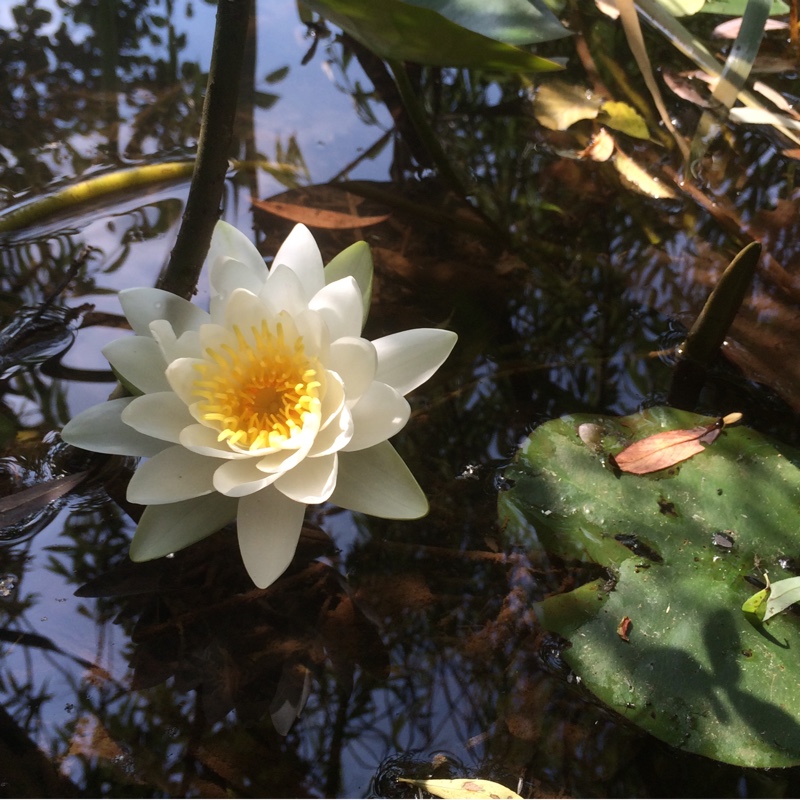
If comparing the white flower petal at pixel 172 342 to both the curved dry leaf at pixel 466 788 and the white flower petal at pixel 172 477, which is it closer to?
the white flower petal at pixel 172 477

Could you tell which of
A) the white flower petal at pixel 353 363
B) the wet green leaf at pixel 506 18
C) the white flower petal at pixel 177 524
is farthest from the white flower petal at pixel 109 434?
the wet green leaf at pixel 506 18

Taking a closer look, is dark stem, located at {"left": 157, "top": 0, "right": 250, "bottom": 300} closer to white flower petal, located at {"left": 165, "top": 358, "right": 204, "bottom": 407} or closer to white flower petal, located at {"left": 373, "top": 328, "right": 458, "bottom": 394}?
white flower petal, located at {"left": 165, "top": 358, "right": 204, "bottom": 407}

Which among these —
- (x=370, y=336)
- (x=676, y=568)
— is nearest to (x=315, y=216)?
(x=370, y=336)

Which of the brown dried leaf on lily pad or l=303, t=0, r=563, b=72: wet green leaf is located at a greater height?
l=303, t=0, r=563, b=72: wet green leaf

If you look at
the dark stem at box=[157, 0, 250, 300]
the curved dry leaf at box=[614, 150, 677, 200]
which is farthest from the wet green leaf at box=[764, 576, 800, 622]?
the curved dry leaf at box=[614, 150, 677, 200]

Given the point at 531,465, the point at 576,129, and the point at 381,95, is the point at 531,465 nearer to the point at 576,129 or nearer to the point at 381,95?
the point at 576,129

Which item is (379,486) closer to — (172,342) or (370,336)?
(172,342)

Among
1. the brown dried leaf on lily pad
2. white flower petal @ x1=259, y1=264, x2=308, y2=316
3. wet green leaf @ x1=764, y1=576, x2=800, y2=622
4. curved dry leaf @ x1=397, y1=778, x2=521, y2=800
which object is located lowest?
curved dry leaf @ x1=397, y1=778, x2=521, y2=800
